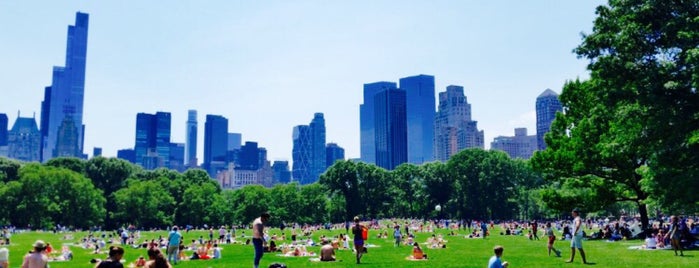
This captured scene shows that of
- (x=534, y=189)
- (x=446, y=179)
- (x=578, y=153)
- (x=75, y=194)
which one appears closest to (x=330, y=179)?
(x=446, y=179)

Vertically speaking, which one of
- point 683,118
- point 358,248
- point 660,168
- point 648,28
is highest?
point 648,28

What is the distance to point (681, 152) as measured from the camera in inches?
1080

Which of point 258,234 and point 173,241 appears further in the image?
point 173,241

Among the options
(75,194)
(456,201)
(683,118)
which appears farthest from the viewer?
(456,201)

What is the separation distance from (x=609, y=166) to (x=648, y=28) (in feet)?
52.5

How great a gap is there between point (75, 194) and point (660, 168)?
3468 inches

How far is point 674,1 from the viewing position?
87.7 ft

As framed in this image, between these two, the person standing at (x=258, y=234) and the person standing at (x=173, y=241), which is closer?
the person standing at (x=258, y=234)

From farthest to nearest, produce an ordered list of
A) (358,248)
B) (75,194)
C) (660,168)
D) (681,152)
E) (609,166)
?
(75,194), (609,166), (660,168), (681,152), (358,248)

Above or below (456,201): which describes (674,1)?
above

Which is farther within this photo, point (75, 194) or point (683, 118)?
point (75, 194)

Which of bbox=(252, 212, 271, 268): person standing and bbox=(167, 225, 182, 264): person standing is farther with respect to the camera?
bbox=(167, 225, 182, 264): person standing

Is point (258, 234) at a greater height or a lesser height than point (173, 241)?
greater

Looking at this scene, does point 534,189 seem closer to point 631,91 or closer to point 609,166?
point 609,166
